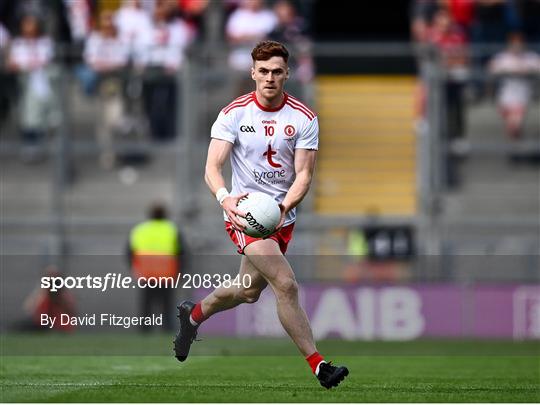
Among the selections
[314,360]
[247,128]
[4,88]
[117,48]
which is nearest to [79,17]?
[117,48]

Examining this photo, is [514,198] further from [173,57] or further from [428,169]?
[173,57]

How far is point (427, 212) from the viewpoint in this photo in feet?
74.6

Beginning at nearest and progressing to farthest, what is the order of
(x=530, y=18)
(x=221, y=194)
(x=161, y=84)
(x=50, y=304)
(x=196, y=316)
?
1. (x=221, y=194)
2. (x=196, y=316)
3. (x=50, y=304)
4. (x=161, y=84)
5. (x=530, y=18)

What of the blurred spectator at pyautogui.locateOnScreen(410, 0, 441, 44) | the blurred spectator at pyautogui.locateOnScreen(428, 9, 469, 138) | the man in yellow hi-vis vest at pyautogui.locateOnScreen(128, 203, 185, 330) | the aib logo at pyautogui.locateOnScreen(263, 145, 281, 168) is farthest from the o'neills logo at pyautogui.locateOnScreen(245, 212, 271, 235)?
the blurred spectator at pyautogui.locateOnScreen(410, 0, 441, 44)

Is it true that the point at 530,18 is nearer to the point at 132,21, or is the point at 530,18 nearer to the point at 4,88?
the point at 132,21

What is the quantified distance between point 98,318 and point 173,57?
6.70 meters

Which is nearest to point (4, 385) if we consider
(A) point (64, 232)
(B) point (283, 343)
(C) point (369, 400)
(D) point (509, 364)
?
(C) point (369, 400)

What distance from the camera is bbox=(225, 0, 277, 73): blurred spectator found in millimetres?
24094

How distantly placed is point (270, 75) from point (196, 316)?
2.05 meters

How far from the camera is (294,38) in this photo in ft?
78.6

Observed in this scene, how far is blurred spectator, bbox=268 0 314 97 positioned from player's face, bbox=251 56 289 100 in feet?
41.1

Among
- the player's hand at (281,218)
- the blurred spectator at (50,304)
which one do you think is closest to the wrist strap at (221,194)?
the player's hand at (281,218)

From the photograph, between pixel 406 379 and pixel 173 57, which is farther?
pixel 173 57

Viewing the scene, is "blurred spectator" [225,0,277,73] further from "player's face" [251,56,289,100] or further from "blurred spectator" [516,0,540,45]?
"player's face" [251,56,289,100]
